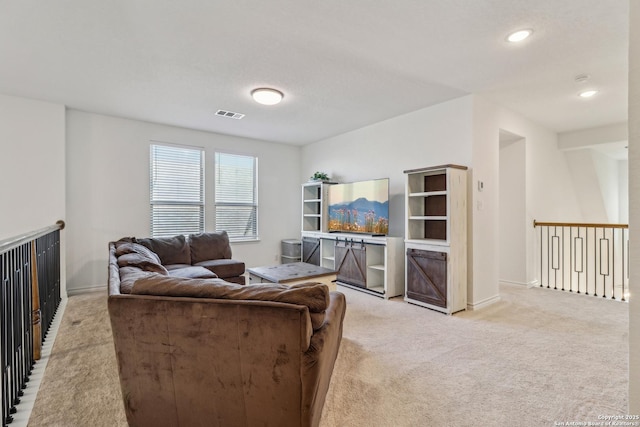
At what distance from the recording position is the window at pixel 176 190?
16.9 feet

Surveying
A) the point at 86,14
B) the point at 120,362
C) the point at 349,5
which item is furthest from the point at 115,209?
the point at 349,5

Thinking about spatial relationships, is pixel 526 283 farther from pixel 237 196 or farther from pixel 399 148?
pixel 237 196

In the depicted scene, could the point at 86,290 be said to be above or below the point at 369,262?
below

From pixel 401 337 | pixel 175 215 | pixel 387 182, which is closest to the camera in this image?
pixel 401 337

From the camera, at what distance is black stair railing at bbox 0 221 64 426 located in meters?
1.78

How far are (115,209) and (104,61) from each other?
2534mm

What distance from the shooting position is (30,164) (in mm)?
4039

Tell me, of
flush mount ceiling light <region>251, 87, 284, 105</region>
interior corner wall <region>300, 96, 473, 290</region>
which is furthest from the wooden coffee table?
flush mount ceiling light <region>251, 87, 284, 105</region>

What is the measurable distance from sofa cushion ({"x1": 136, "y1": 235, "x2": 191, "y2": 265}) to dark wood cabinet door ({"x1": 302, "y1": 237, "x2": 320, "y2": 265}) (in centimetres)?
213

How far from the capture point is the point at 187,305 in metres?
1.41

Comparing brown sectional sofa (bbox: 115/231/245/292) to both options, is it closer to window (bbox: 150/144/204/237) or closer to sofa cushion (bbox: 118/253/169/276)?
window (bbox: 150/144/204/237)

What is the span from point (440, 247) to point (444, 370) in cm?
171

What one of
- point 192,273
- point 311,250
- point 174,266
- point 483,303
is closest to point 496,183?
point 483,303

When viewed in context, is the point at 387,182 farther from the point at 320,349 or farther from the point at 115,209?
the point at 115,209
